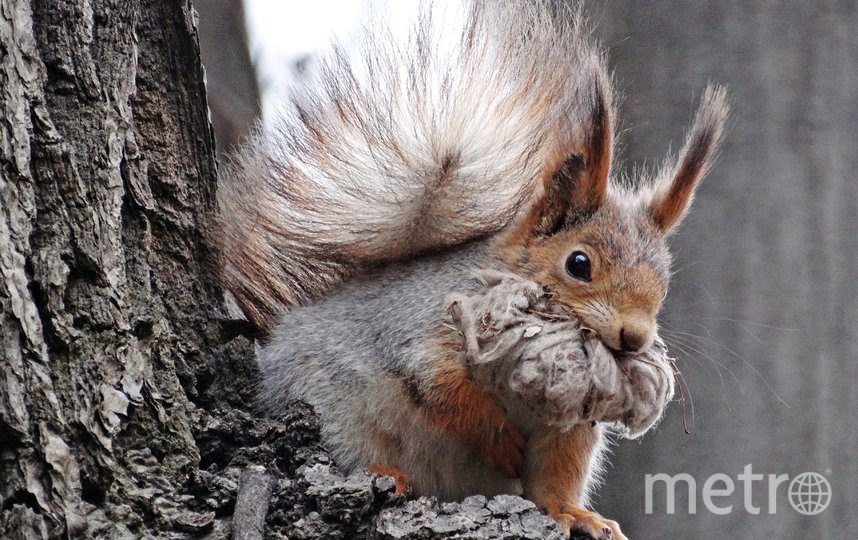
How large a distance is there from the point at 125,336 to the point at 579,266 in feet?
2.67

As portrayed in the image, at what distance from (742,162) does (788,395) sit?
543mm

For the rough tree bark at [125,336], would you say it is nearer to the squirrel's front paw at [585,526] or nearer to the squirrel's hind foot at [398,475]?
the squirrel's hind foot at [398,475]

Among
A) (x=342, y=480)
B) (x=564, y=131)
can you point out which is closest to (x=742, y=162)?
(x=564, y=131)

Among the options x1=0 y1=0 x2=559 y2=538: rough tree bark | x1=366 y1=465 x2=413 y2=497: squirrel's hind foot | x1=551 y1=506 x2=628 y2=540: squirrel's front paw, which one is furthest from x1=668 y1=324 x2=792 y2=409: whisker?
x1=0 y1=0 x2=559 y2=538: rough tree bark

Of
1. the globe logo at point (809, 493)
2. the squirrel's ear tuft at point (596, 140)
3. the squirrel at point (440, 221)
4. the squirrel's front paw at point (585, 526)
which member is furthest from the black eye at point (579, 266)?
the globe logo at point (809, 493)

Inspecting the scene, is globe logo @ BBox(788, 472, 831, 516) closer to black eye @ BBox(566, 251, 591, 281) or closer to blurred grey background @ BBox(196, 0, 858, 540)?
blurred grey background @ BBox(196, 0, 858, 540)

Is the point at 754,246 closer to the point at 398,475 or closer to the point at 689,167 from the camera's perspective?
the point at 689,167

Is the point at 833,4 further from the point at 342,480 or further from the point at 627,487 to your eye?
the point at 342,480

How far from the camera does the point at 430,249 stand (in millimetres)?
1898

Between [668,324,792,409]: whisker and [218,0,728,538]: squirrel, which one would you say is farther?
[668,324,792,409]: whisker

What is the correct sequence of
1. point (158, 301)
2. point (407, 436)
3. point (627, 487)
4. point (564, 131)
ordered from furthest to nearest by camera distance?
point (627, 487)
point (564, 131)
point (407, 436)
point (158, 301)

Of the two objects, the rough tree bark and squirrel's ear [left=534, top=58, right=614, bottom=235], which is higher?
squirrel's ear [left=534, top=58, right=614, bottom=235]

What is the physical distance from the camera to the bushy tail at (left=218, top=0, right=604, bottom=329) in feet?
5.90

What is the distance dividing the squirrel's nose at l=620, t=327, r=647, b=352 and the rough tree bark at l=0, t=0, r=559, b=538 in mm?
344
